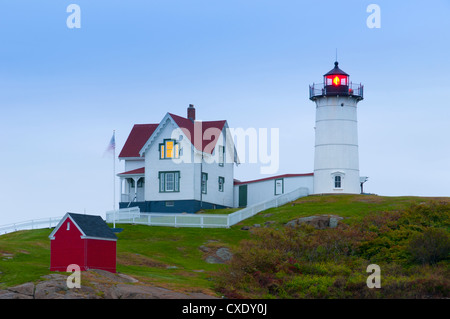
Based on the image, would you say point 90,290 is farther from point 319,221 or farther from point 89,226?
point 319,221

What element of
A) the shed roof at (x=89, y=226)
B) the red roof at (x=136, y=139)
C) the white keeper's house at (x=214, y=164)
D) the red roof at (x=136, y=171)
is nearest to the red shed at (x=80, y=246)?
the shed roof at (x=89, y=226)

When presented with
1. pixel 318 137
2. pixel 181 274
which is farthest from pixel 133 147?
pixel 181 274

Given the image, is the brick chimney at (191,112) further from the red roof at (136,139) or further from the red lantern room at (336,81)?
the red lantern room at (336,81)

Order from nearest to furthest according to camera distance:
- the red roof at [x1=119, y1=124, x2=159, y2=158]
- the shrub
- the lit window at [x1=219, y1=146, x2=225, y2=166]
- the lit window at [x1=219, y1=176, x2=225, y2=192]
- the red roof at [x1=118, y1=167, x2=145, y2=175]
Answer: the shrub < the red roof at [x1=118, y1=167, x2=145, y2=175] < the lit window at [x1=219, y1=146, x2=225, y2=166] < the lit window at [x1=219, y1=176, x2=225, y2=192] < the red roof at [x1=119, y1=124, x2=159, y2=158]

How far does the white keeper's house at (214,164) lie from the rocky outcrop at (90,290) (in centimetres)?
2878

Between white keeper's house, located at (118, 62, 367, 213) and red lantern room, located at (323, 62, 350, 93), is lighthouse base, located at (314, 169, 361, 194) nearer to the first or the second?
white keeper's house, located at (118, 62, 367, 213)

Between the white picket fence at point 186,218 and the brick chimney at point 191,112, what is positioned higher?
the brick chimney at point 191,112

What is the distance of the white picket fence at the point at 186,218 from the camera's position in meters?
58.6

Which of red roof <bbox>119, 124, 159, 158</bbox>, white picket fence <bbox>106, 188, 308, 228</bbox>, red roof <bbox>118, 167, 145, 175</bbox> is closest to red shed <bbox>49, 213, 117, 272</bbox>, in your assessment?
Result: white picket fence <bbox>106, 188, 308, 228</bbox>

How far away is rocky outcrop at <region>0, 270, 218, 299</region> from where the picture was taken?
34.5 metres

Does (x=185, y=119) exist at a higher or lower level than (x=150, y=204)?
higher

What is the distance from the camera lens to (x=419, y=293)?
40.9m
